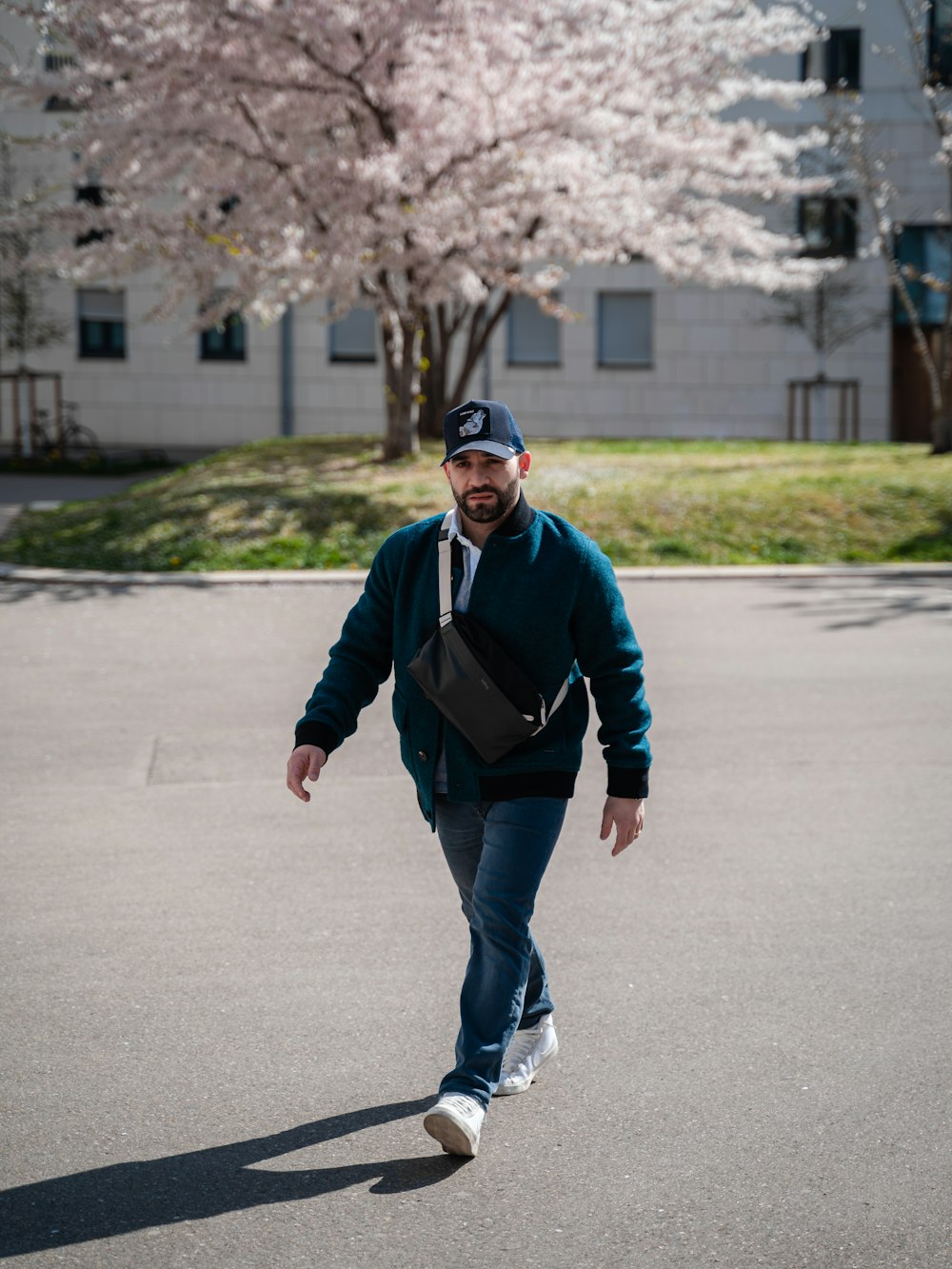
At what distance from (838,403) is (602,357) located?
186 inches

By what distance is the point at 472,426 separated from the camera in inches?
160

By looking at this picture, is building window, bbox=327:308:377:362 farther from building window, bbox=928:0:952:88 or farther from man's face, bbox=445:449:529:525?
man's face, bbox=445:449:529:525

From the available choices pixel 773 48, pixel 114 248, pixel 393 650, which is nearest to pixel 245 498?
pixel 114 248

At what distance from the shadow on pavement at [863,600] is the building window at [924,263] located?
61.3 ft

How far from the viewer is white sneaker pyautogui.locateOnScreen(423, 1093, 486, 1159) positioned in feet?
12.7

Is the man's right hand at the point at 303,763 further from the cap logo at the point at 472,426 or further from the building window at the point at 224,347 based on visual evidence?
the building window at the point at 224,347

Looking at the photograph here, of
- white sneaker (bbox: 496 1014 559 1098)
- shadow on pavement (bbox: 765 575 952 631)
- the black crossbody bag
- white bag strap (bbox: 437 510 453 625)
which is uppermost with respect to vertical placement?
white bag strap (bbox: 437 510 453 625)

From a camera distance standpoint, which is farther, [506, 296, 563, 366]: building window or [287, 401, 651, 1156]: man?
[506, 296, 563, 366]: building window

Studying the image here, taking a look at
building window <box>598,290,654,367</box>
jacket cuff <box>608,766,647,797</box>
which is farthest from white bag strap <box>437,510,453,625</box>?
building window <box>598,290,654,367</box>

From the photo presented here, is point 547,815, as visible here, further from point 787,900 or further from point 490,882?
point 787,900

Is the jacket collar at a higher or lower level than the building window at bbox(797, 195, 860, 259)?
lower

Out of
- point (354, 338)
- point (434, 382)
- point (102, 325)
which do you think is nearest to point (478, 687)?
point (434, 382)

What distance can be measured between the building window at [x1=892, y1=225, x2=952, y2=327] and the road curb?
1812cm

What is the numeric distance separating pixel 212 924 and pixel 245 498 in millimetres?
12627
